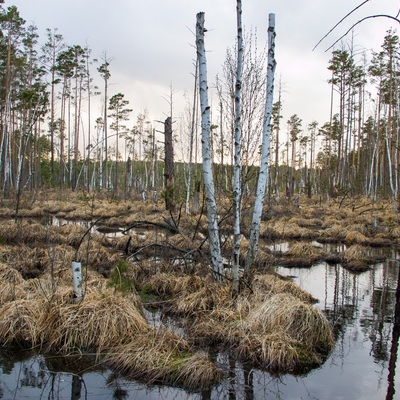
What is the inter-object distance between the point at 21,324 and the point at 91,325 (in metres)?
1.04

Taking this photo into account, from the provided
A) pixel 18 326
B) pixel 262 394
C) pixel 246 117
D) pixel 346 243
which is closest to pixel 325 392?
pixel 262 394

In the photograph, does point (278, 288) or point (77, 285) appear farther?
point (278, 288)

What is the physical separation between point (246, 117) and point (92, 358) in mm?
4935

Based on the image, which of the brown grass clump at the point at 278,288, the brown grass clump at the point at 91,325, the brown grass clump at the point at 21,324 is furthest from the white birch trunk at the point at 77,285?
the brown grass clump at the point at 278,288

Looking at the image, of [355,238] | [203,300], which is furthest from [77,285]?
[355,238]

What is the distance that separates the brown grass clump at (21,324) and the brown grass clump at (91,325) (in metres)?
0.17

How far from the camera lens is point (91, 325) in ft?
18.4

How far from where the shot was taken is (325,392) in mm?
4664

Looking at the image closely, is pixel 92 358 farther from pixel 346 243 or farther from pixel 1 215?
pixel 1 215

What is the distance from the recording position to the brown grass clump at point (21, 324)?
562 cm

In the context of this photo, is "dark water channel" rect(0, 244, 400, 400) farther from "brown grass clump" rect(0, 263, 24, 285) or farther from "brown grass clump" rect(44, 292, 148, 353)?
"brown grass clump" rect(0, 263, 24, 285)

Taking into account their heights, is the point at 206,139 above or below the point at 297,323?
above

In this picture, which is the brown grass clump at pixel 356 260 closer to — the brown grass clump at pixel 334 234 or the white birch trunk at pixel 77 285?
the brown grass clump at pixel 334 234

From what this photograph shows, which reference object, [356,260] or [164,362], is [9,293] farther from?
[356,260]
